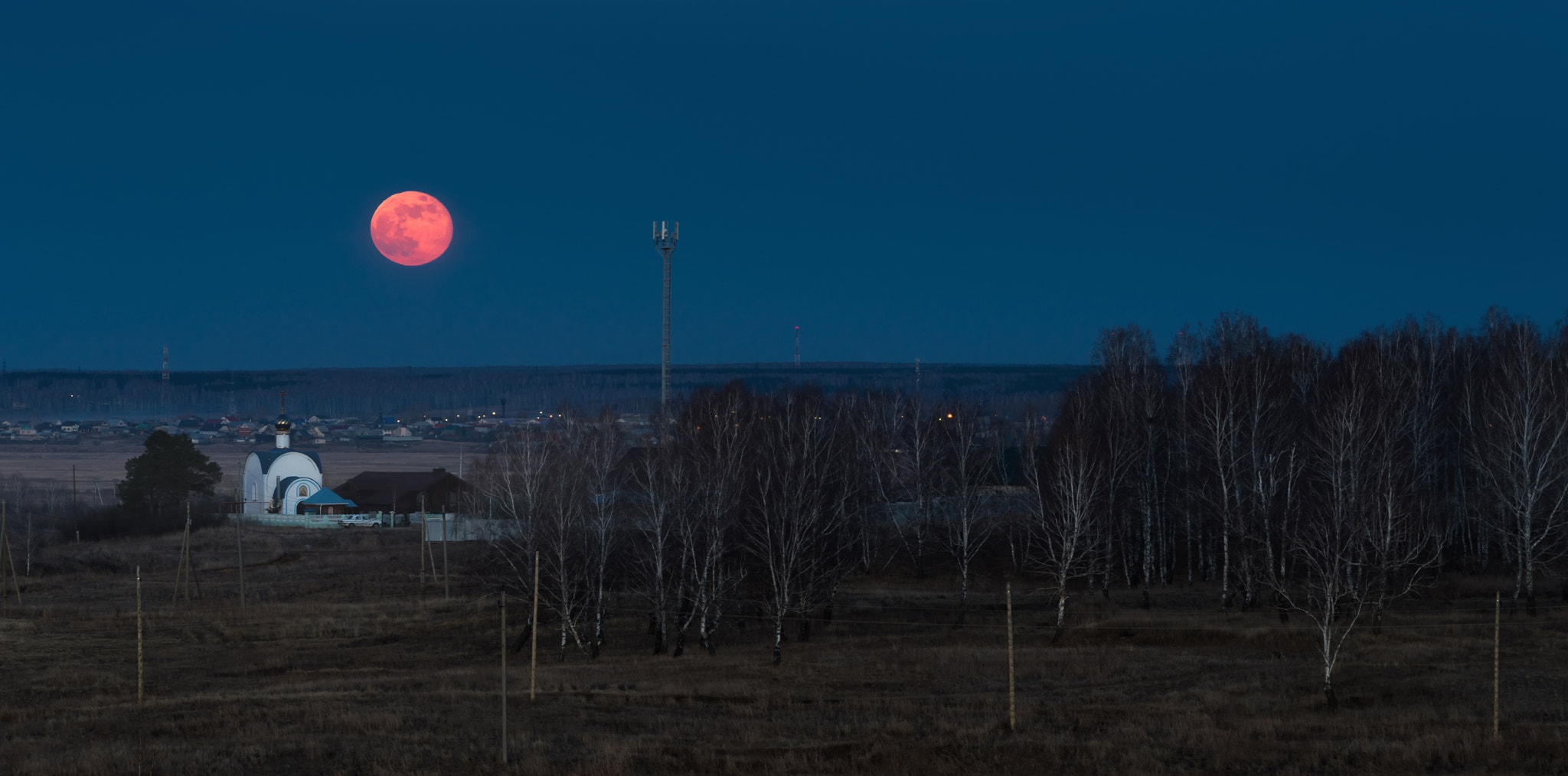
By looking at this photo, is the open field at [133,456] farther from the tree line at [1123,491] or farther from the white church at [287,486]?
the tree line at [1123,491]

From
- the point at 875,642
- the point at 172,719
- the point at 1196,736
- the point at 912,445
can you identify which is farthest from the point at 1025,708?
the point at 912,445

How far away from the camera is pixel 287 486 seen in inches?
3826

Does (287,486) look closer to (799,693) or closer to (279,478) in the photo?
(279,478)

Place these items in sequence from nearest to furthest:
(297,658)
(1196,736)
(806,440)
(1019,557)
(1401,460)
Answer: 1. (1196,736)
2. (297,658)
3. (1401,460)
4. (806,440)
5. (1019,557)

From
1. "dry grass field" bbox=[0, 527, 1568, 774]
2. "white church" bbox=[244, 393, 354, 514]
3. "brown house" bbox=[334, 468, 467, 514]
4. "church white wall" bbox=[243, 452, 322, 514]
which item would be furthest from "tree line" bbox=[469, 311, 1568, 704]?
"church white wall" bbox=[243, 452, 322, 514]

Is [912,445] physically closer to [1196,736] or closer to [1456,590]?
[1456,590]

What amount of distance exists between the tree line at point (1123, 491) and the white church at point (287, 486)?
31.7 m

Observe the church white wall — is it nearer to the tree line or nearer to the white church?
the white church

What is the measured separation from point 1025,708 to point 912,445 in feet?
118

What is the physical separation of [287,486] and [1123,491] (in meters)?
69.9

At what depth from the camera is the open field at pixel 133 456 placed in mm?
134625

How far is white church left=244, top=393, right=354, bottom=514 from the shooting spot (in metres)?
95.7

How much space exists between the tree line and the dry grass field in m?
1.68

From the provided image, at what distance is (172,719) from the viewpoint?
24.0m
